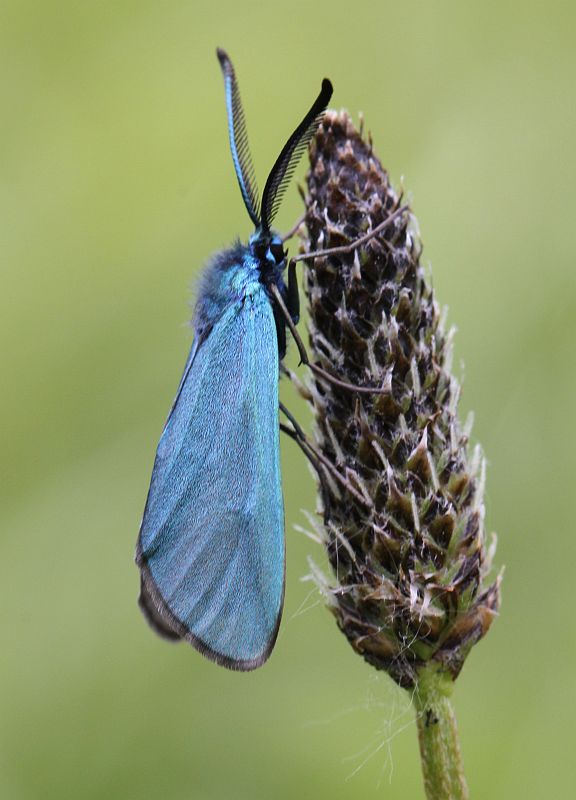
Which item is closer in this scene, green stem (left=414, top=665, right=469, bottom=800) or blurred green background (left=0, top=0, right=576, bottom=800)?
green stem (left=414, top=665, right=469, bottom=800)

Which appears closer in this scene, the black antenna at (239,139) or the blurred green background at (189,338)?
the black antenna at (239,139)

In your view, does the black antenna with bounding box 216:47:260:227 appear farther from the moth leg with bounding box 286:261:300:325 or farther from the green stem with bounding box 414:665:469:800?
the green stem with bounding box 414:665:469:800

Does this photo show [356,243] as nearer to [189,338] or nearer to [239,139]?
[239,139]

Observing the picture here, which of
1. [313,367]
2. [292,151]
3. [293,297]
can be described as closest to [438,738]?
[313,367]

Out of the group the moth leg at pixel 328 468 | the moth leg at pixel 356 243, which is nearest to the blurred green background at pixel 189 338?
the moth leg at pixel 328 468

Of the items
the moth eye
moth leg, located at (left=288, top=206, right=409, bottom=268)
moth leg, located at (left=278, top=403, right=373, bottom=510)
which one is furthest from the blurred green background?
moth leg, located at (left=288, top=206, right=409, bottom=268)

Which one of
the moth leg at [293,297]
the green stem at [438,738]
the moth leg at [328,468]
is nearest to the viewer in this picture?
the green stem at [438,738]

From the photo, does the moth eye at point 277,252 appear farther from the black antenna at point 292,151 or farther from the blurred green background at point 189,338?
the blurred green background at point 189,338
